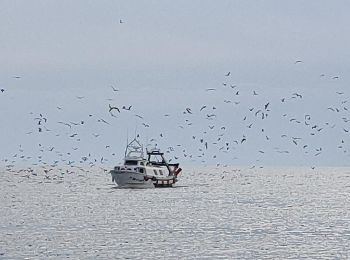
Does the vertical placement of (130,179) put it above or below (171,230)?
above

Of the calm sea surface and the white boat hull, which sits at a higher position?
the white boat hull

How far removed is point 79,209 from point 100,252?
4863 centimetres

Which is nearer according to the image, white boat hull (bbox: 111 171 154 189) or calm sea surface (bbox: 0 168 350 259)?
calm sea surface (bbox: 0 168 350 259)

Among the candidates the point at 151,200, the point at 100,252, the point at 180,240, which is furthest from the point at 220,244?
the point at 151,200

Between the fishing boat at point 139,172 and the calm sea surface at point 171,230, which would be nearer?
the calm sea surface at point 171,230

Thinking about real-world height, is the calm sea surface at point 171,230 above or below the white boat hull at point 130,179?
below

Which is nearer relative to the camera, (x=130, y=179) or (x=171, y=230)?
(x=171, y=230)

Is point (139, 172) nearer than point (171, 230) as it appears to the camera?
No

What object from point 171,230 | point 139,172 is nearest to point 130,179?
point 139,172

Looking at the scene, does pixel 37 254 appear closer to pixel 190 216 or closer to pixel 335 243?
pixel 335 243

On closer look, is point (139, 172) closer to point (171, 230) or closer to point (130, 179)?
point (130, 179)

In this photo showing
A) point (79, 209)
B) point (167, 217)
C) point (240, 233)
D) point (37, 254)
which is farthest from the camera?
point (79, 209)

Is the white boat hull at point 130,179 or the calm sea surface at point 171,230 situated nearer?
the calm sea surface at point 171,230

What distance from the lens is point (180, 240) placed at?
7338 centimetres
